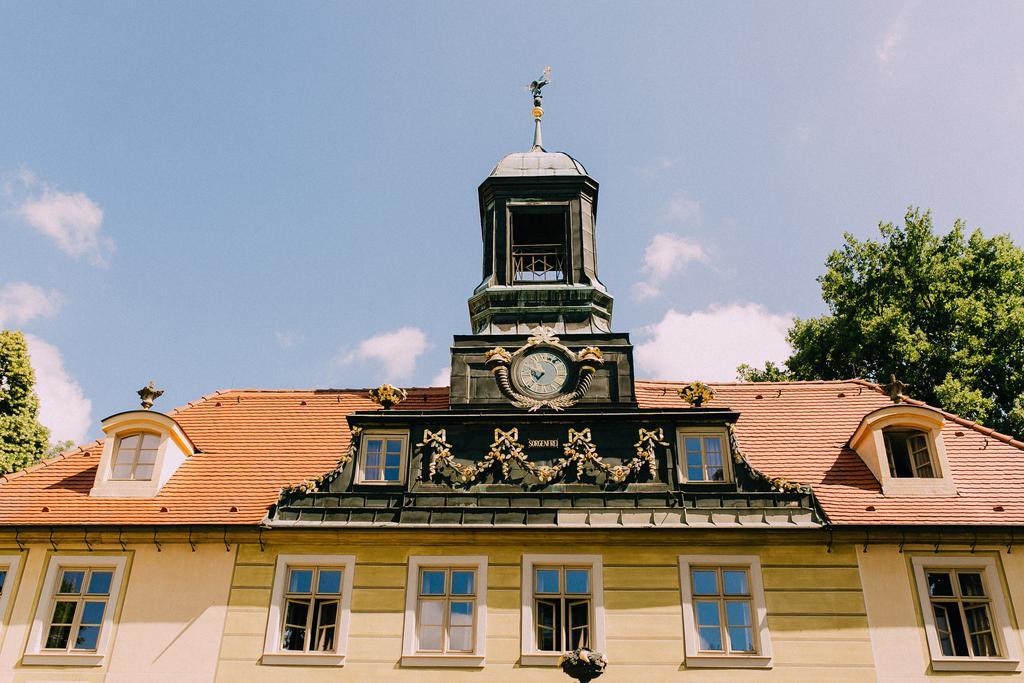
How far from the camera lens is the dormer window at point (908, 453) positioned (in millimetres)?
17875

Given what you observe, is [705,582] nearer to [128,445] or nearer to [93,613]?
[93,613]

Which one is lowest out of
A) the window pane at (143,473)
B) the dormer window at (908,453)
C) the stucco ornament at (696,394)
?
the window pane at (143,473)

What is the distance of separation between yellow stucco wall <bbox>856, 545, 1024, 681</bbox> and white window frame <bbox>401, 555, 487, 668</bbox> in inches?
284

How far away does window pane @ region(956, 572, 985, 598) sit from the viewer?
628 inches

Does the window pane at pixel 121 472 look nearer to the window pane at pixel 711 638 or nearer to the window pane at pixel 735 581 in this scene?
the window pane at pixel 711 638

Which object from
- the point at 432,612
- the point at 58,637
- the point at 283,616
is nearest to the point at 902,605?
the point at 432,612

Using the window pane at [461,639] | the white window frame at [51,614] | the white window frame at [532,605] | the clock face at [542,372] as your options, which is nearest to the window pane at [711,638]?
the white window frame at [532,605]

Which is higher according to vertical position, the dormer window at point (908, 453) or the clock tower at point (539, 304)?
the clock tower at point (539, 304)

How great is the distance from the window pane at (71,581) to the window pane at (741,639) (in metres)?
12.8

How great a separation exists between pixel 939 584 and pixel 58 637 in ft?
55.9

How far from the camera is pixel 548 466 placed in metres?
17.6

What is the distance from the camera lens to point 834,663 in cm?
1520

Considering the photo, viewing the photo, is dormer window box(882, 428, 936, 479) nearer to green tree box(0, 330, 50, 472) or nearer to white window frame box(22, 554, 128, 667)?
white window frame box(22, 554, 128, 667)

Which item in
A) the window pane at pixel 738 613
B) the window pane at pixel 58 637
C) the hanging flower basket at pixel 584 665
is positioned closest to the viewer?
the hanging flower basket at pixel 584 665
